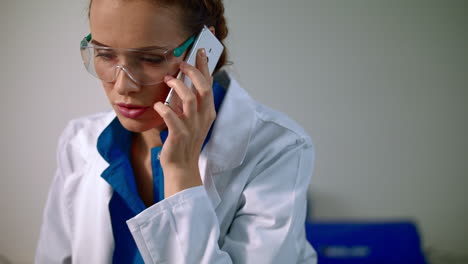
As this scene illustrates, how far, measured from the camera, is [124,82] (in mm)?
655

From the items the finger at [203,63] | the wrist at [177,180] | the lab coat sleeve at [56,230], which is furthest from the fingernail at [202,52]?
the lab coat sleeve at [56,230]

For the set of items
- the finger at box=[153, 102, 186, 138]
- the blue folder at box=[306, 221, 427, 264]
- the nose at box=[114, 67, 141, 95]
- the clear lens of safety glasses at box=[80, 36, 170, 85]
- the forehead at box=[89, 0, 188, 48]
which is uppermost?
the forehead at box=[89, 0, 188, 48]

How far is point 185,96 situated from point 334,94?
1.21m

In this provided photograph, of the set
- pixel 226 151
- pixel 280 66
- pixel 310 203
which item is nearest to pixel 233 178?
pixel 226 151

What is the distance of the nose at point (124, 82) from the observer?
2.14 ft

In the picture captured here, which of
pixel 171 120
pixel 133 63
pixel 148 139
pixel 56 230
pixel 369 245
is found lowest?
pixel 369 245

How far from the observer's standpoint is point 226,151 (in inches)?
30.4

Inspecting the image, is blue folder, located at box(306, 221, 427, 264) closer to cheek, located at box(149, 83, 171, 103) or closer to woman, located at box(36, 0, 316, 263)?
woman, located at box(36, 0, 316, 263)

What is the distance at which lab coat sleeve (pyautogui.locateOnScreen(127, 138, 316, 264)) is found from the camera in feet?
2.13

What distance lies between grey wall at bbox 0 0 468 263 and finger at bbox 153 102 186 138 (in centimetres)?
102

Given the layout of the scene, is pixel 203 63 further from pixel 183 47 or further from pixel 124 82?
pixel 124 82

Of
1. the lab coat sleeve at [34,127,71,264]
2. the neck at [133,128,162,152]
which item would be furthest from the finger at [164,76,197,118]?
the lab coat sleeve at [34,127,71,264]

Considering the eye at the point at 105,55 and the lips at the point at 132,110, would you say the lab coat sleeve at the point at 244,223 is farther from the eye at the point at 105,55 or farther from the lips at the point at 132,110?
the eye at the point at 105,55

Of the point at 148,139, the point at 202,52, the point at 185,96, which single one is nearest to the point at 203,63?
the point at 202,52
